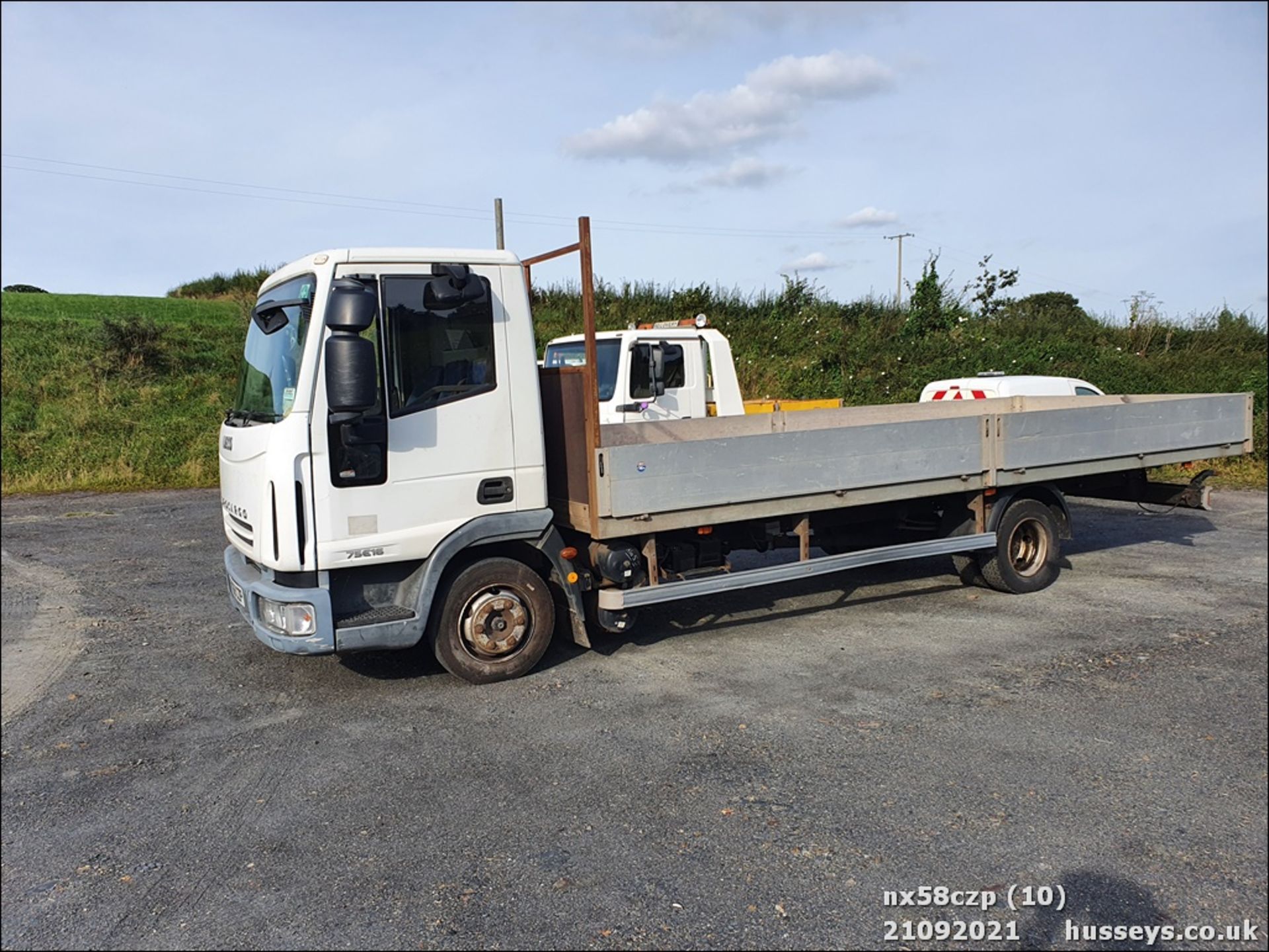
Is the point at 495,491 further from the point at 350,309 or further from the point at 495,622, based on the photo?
the point at 350,309

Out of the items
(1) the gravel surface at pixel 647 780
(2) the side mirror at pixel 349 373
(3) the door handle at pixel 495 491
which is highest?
(2) the side mirror at pixel 349 373

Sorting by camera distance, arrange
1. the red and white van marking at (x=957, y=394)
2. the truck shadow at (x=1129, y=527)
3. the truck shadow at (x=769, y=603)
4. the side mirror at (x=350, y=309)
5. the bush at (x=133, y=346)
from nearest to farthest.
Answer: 1. the side mirror at (x=350, y=309)
2. the truck shadow at (x=769, y=603)
3. the truck shadow at (x=1129, y=527)
4. the red and white van marking at (x=957, y=394)
5. the bush at (x=133, y=346)

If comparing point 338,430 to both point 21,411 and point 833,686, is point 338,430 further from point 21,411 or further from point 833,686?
point 21,411

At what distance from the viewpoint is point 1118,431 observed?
7848mm

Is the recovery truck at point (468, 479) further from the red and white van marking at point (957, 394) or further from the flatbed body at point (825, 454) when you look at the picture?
the red and white van marking at point (957, 394)

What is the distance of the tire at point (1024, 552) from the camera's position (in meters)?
7.66

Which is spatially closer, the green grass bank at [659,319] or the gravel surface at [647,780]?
the gravel surface at [647,780]

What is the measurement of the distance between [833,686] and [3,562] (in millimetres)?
4544

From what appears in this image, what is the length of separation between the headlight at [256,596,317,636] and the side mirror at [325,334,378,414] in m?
1.11

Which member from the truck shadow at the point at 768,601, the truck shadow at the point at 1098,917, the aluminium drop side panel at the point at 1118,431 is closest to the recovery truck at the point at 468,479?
the truck shadow at the point at 768,601

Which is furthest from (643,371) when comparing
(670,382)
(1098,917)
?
(1098,917)

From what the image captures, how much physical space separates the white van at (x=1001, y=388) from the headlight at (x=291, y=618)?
9.63m

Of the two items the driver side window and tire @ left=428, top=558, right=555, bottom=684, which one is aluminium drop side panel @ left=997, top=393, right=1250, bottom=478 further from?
the driver side window

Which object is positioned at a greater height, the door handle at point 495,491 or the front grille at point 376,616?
the door handle at point 495,491
